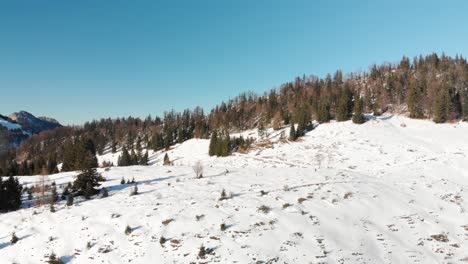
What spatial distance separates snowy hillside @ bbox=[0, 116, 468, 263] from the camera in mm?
19141

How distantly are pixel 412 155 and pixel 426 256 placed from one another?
49.4m

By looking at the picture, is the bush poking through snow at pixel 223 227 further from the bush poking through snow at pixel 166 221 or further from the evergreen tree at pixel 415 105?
the evergreen tree at pixel 415 105

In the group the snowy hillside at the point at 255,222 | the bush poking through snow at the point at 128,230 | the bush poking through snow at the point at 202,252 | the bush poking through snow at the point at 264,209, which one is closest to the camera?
the bush poking through snow at the point at 202,252

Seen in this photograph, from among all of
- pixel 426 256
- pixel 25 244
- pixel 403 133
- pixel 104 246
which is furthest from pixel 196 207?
pixel 403 133

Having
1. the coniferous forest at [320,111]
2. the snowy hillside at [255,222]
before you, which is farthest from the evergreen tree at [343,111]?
the snowy hillside at [255,222]

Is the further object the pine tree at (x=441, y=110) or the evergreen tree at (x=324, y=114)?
the evergreen tree at (x=324, y=114)

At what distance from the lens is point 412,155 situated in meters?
63.1

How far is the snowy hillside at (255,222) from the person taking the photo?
62.8 feet

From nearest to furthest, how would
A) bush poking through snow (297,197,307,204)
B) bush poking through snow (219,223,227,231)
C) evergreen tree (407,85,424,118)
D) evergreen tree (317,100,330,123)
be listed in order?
bush poking through snow (219,223,227,231) → bush poking through snow (297,197,307,204) → evergreen tree (407,85,424,118) → evergreen tree (317,100,330,123)

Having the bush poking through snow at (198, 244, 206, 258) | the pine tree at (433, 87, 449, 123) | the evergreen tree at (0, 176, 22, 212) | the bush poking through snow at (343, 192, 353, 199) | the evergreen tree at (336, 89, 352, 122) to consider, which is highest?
the evergreen tree at (336, 89, 352, 122)

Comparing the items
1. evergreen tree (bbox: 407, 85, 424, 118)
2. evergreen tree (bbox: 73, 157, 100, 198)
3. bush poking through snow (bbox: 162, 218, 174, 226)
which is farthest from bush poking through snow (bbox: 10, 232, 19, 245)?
evergreen tree (bbox: 407, 85, 424, 118)

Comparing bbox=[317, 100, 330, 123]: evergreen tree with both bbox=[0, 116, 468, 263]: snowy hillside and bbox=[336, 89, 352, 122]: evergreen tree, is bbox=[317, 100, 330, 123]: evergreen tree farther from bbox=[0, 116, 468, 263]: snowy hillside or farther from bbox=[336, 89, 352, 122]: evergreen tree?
bbox=[0, 116, 468, 263]: snowy hillside

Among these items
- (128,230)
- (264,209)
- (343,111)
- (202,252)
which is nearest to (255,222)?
(264,209)

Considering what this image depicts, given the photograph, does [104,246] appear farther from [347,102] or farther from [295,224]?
[347,102]
